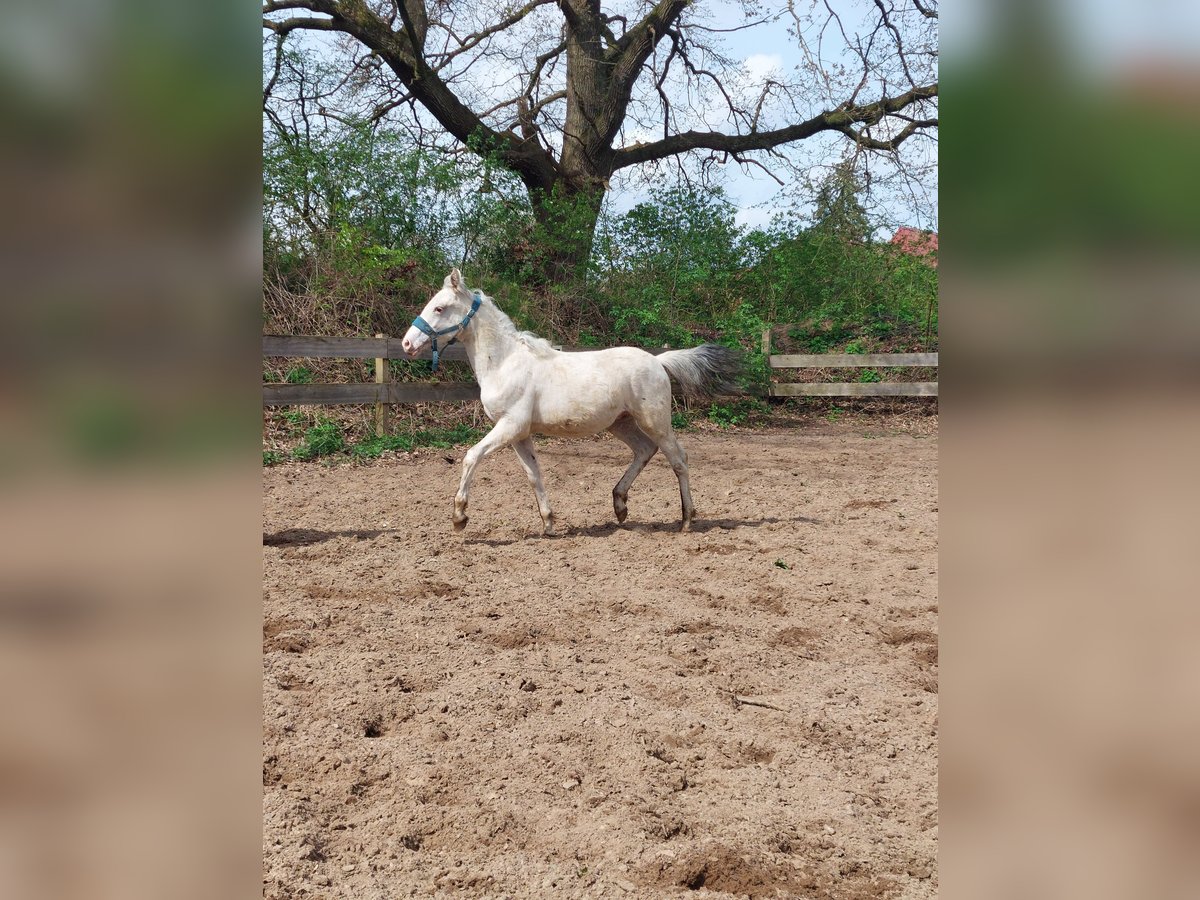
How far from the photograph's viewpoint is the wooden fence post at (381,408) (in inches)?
417

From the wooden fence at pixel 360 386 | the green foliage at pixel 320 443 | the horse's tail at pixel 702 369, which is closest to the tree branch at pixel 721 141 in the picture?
the wooden fence at pixel 360 386

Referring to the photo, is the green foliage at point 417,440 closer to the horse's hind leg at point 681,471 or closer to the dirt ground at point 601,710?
the dirt ground at point 601,710

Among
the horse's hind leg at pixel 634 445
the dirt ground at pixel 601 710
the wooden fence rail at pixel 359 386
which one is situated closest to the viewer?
the dirt ground at pixel 601 710

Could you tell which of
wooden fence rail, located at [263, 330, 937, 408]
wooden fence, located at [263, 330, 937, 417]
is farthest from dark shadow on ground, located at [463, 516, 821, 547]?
wooden fence, located at [263, 330, 937, 417]

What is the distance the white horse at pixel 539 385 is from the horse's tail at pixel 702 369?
0.31 metres

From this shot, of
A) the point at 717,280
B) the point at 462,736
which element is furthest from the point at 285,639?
the point at 717,280

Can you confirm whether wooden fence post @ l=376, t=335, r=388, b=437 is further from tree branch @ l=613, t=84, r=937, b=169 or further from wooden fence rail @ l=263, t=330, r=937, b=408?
tree branch @ l=613, t=84, r=937, b=169

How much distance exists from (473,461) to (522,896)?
4493 millimetres

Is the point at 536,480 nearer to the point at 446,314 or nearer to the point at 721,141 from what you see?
the point at 446,314

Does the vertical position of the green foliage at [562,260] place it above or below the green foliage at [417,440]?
above

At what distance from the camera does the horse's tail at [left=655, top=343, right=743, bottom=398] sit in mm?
7047
